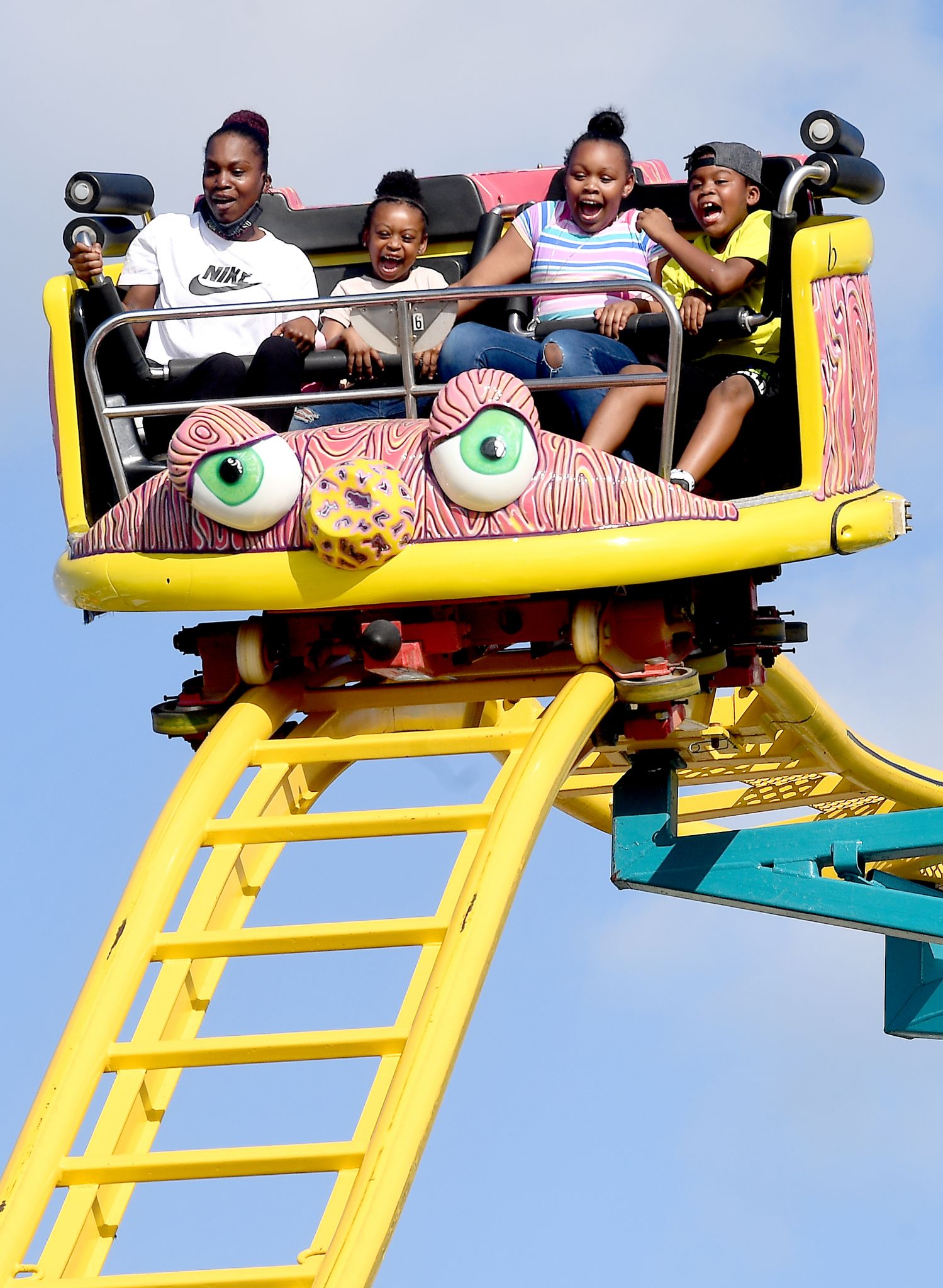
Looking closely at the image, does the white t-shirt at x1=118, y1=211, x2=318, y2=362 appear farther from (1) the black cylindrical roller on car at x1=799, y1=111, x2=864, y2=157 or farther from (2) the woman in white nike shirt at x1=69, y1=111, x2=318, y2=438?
(1) the black cylindrical roller on car at x1=799, y1=111, x2=864, y2=157

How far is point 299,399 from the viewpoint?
6.05 metres

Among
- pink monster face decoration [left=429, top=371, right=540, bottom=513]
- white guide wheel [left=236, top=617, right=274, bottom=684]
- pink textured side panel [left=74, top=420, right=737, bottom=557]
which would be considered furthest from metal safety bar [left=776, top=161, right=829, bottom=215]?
white guide wheel [left=236, top=617, right=274, bottom=684]

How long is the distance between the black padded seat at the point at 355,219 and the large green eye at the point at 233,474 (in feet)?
6.84

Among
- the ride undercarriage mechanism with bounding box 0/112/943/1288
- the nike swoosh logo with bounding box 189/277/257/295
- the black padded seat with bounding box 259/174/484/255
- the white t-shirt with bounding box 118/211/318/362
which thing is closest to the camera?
the ride undercarriage mechanism with bounding box 0/112/943/1288

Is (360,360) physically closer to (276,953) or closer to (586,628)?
(586,628)

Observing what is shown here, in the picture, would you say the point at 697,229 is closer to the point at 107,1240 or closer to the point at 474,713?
the point at 474,713

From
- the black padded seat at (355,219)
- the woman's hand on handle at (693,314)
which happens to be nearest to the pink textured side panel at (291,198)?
the black padded seat at (355,219)

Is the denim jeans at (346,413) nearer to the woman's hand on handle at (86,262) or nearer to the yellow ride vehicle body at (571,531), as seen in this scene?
the yellow ride vehicle body at (571,531)

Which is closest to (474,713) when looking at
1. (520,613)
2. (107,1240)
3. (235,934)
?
(520,613)

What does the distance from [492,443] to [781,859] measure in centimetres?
158

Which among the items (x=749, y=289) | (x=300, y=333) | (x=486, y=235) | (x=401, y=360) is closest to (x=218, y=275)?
(x=300, y=333)

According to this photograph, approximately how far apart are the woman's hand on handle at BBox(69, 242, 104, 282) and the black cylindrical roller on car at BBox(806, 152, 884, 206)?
2033 mm

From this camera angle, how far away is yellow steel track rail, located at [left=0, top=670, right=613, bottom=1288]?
15.7 ft

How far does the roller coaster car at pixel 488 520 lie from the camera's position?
5805 millimetres
